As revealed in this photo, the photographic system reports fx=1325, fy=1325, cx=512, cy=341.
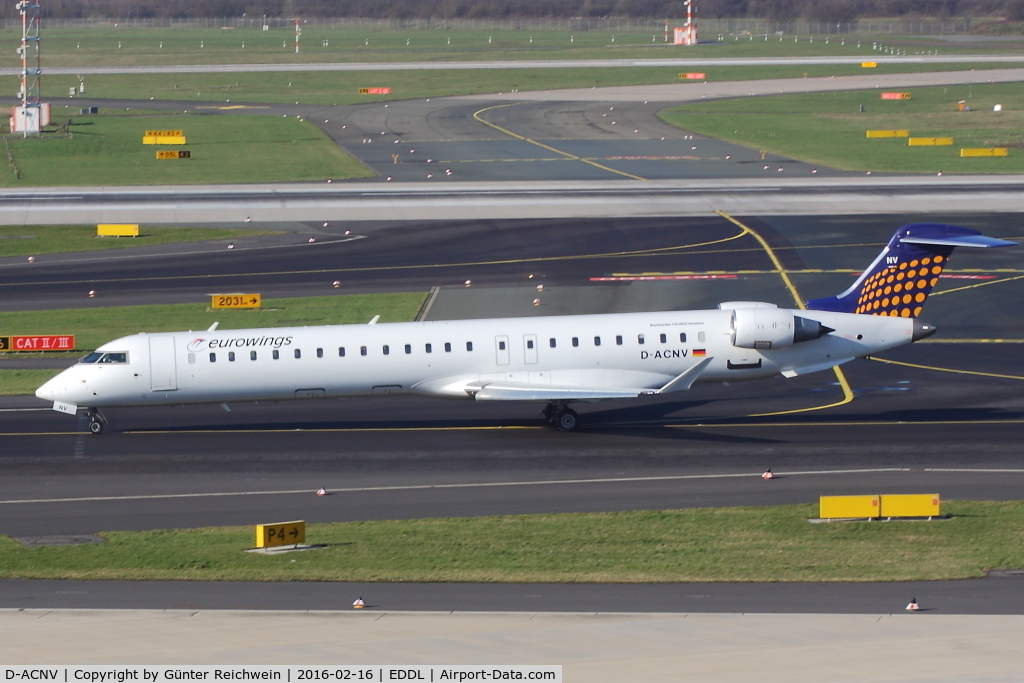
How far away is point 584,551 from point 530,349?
1128cm

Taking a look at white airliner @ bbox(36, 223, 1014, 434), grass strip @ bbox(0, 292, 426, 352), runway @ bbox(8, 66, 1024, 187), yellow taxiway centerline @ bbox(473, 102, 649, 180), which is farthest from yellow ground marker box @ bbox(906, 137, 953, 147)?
white airliner @ bbox(36, 223, 1014, 434)

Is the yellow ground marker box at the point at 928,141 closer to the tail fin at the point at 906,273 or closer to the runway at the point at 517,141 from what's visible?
the runway at the point at 517,141

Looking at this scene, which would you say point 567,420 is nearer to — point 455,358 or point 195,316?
point 455,358

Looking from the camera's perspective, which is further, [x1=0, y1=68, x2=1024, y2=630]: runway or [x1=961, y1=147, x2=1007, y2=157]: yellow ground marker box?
[x1=961, y1=147, x2=1007, y2=157]: yellow ground marker box

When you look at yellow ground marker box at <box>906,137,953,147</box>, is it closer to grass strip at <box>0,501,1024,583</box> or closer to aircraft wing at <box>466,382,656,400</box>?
aircraft wing at <box>466,382,656,400</box>

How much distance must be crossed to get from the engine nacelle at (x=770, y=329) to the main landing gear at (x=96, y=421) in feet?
59.5

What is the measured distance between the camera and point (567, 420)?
124 feet

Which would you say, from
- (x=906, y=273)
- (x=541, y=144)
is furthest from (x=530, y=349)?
(x=541, y=144)

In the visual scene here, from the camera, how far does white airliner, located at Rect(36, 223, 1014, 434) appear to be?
122 feet

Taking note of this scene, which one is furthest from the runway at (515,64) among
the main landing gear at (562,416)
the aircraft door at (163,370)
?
the main landing gear at (562,416)

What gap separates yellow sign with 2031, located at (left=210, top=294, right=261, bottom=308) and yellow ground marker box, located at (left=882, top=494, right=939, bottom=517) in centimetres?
3066

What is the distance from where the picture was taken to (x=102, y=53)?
600 ft

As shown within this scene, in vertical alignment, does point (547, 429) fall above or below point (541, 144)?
below

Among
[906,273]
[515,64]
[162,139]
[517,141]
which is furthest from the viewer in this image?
[515,64]
